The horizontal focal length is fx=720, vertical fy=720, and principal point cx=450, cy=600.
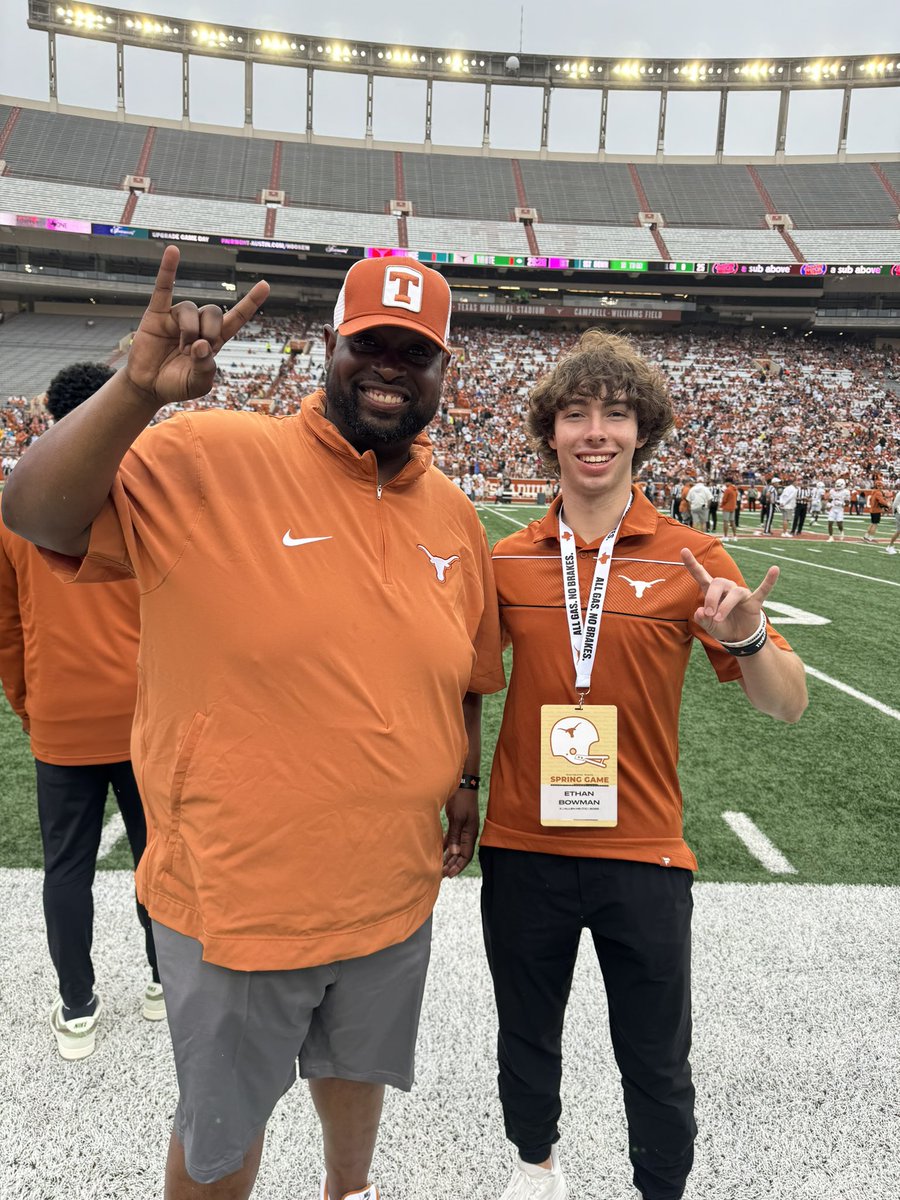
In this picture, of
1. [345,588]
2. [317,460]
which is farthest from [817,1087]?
[317,460]

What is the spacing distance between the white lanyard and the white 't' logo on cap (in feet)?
2.28

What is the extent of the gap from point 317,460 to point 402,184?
51.4 metres

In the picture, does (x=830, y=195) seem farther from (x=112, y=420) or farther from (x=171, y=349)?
(x=112, y=420)

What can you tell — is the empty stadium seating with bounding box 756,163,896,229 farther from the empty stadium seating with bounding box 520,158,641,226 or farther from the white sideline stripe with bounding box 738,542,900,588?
the white sideline stripe with bounding box 738,542,900,588

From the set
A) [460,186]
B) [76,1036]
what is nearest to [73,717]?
[76,1036]

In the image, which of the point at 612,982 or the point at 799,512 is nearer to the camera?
the point at 612,982

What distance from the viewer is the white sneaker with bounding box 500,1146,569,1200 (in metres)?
1.83

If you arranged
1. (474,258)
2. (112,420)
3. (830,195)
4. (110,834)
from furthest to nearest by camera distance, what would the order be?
(830,195)
(474,258)
(110,834)
(112,420)

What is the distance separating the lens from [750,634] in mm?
1593

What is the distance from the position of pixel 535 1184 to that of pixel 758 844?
89.9 inches

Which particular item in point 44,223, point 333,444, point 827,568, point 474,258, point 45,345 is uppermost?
point 44,223

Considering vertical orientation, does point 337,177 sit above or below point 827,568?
above

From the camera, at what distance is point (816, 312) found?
42.3 metres

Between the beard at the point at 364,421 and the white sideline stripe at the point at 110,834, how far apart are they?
2704 mm
